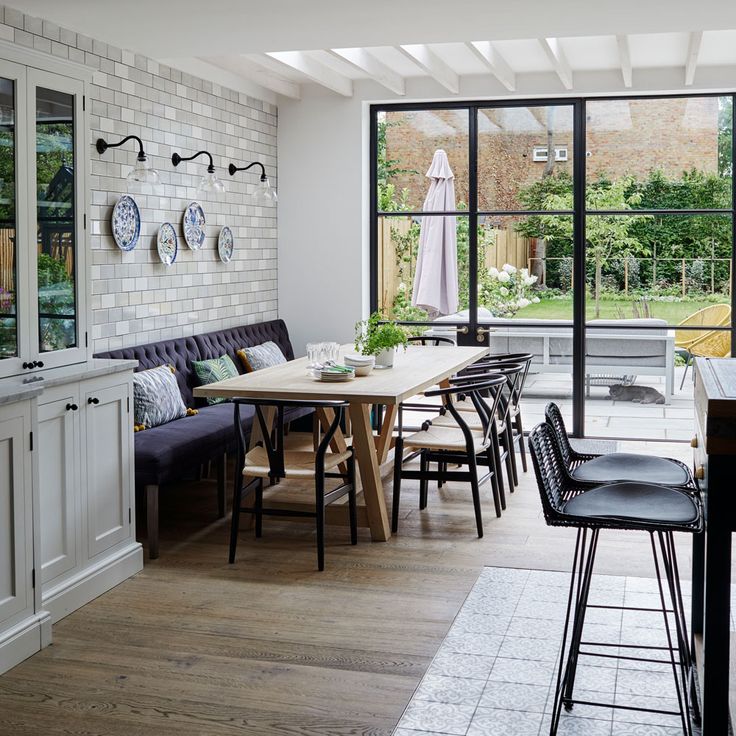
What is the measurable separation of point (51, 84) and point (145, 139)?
6.72ft

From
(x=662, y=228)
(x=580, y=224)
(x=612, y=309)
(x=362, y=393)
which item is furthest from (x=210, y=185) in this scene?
(x=662, y=228)

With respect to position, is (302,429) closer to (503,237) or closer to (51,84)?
(503,237)

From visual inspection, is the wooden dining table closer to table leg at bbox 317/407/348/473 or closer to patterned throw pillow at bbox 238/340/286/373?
table leg at bbox 317/407/348/473

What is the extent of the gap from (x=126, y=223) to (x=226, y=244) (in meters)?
1.49

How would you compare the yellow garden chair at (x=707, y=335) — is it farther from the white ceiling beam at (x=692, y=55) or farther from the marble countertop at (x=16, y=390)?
the marble countertop at (x=16, y=390)

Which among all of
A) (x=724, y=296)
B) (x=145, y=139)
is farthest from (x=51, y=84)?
(x=724, y=296)

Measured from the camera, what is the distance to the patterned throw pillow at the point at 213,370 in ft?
21.5

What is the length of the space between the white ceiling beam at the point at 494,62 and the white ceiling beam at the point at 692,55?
4.16 feet

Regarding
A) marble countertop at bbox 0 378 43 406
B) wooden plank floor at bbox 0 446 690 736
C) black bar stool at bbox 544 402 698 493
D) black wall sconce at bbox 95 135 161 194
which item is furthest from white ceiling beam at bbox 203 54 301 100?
black bar stool at bbox 544 402 698 493

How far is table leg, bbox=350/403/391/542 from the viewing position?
5.27 metres

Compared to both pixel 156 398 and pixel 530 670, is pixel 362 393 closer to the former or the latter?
pixel 156 398

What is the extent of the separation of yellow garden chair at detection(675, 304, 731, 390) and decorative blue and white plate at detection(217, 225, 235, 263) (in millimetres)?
3580

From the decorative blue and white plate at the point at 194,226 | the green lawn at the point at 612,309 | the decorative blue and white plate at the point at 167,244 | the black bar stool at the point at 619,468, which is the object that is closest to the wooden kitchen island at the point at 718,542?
the black bar stool at the point at 619,468

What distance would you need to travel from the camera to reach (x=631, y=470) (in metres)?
3.29
